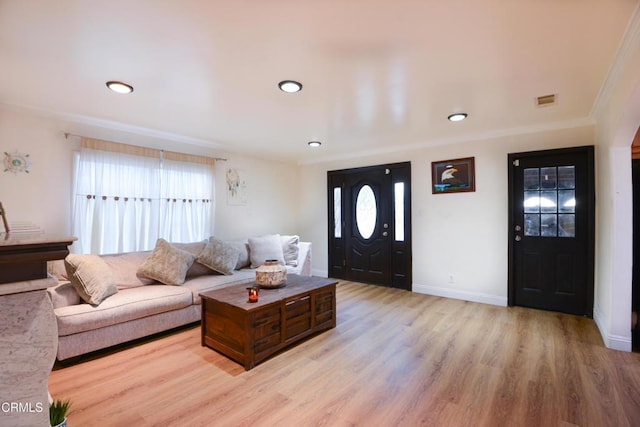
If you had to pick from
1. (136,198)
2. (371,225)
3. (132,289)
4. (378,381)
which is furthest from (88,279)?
(371,225)

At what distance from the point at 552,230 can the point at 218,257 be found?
407 cm

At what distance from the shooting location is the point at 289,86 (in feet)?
8.13

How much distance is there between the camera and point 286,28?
1728 mm

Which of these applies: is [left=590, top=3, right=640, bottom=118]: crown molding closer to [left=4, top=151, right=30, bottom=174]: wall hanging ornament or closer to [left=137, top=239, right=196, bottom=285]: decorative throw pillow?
[left=137, top=239, right=196, bottom=285]: decorative throw pillow

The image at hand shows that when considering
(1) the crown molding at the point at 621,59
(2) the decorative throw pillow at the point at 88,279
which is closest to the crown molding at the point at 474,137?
(1) the crown molding at the point at 621,59

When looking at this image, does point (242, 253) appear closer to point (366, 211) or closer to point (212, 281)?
point (212, 281)

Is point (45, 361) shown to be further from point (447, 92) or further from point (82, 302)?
point (447, 92)

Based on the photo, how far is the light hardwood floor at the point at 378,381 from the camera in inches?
71.7

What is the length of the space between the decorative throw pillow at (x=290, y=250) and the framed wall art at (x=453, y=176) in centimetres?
224

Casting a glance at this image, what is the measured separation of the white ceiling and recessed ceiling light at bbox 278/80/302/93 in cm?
7

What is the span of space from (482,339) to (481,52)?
8.22 feet

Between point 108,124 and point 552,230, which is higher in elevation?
point 108,124

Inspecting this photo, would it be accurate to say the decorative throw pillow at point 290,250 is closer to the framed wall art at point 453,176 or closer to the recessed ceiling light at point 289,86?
the framed wall art at point 453,176

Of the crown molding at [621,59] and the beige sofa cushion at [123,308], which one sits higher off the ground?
the crown molding at [621,59]
